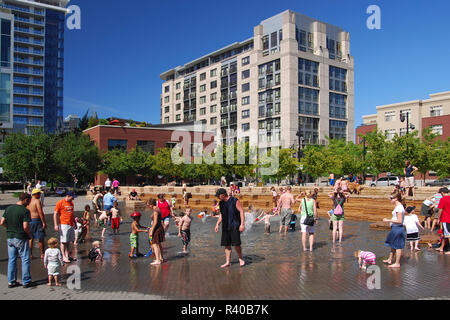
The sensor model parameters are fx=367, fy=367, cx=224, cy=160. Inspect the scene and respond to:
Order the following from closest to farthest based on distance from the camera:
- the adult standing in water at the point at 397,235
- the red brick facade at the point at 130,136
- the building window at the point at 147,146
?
the adult standing in water at the point at 397,235 < the red brick facade at the point at 130,136 < the building window at the point at 147,146

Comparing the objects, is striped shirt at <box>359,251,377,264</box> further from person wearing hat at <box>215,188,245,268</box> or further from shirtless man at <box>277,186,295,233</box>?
shirtless man at <box>277,186,295,233</box>

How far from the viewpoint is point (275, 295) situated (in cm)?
672

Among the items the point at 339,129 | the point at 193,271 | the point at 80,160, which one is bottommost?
the point at 193,271

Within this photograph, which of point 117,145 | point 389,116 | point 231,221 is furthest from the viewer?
point 389,116

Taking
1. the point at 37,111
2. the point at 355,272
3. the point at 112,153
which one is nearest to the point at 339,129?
the point at 112,153

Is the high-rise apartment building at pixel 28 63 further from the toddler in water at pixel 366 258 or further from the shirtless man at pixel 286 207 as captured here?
the toddler in water at pixel 366 258

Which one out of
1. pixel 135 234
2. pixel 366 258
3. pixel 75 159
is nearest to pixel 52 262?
pixel 135 234

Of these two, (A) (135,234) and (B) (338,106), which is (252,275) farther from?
(B) (338,106)

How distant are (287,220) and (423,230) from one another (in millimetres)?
5158

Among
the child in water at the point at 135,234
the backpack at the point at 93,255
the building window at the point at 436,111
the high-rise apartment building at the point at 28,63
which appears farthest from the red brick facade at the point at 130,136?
the backpack at the point at 93,255

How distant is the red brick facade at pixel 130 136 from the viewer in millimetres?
58781

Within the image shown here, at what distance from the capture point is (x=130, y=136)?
202 ft

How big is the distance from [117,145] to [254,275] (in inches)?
2176
